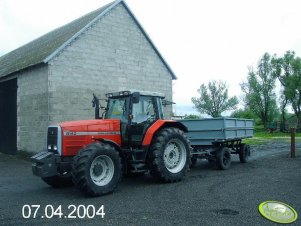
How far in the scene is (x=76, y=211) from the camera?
6027 millimetres

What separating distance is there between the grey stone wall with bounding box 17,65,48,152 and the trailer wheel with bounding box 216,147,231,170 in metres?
7.16

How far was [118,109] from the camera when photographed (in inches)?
335

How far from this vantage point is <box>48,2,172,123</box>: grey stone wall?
1388cm

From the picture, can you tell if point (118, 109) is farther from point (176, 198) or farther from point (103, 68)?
point (103, 68)

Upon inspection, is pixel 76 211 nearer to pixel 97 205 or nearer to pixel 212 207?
pixel 97 205

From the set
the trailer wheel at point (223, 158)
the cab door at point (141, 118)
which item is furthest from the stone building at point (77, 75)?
the trailer wheel at point (223, 158)

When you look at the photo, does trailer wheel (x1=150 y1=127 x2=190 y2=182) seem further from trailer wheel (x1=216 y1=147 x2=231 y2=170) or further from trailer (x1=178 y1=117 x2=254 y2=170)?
trailer wheel (x1=216 y1=147 x2=231 y2=170)

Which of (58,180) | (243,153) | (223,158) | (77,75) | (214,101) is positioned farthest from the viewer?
(214,101)

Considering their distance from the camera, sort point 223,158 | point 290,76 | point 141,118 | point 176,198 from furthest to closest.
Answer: point 290,76
point 223,158
point 141,118
point 176,198

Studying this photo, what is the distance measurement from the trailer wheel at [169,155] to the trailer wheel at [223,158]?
221cm

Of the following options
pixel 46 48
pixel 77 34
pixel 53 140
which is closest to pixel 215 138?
pixel 53 140

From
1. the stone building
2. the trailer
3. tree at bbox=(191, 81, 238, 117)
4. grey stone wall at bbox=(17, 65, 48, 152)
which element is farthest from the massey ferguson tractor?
tree at bbox=(191, 81, 238, 117)

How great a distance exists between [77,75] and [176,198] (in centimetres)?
913

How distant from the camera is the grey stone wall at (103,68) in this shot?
45.5 feet
